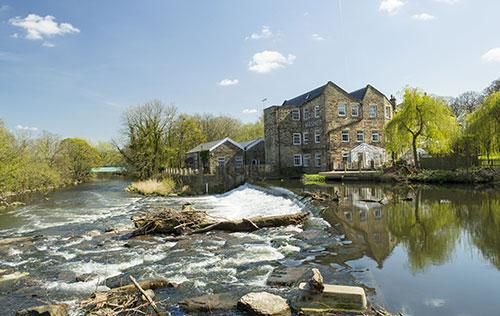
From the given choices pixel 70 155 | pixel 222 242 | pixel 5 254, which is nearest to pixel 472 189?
pixel 222 242

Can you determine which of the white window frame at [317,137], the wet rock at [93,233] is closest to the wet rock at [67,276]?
the wet rock at [93,233]

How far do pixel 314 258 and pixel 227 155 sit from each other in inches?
1167

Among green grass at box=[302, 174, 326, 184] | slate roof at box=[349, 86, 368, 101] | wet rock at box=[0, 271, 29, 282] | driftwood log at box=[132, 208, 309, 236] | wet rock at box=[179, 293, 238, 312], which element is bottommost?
wet rock at box=[0, 271, 29, 282]

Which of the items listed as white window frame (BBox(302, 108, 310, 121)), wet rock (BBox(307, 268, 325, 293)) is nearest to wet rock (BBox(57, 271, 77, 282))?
wet rock (BBox(307, 268, 325, 293))

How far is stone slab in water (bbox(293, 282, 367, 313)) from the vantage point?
5402 millimetres

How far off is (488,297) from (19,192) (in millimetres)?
35392

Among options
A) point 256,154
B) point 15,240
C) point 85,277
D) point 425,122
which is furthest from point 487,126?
point 15,240

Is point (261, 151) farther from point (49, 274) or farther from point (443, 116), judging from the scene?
point (49, 274)

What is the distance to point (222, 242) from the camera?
1069 centimetres

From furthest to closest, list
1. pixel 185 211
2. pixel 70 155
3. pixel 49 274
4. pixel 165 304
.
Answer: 1. pixel 70 155
2. pixel 185 211
3. pixel 49 274
4. pixel 165 304

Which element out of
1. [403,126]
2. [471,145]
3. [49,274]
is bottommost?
[49,274]

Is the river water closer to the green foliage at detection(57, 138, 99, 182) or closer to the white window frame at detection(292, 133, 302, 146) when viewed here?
the white window frame at detection(292, 133, 302, 146)

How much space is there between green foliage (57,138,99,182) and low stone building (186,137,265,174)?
17005 millimetres

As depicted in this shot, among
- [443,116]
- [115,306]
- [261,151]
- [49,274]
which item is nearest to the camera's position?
[115,306]
